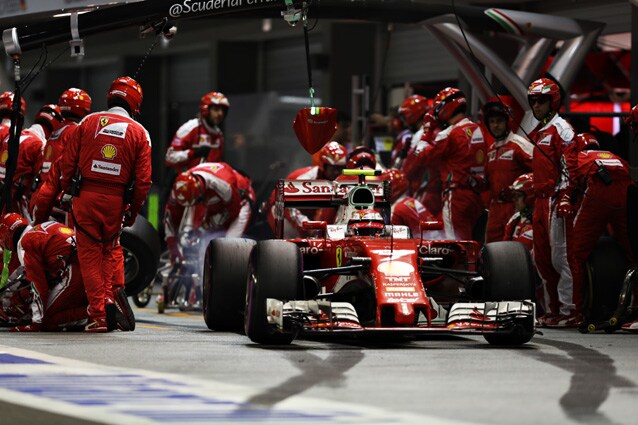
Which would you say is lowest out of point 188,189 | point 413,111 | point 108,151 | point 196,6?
point 188,189

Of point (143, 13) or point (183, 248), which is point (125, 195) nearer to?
point (143, 13)

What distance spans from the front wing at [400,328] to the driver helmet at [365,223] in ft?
3.68

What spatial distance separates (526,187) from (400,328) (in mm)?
4180

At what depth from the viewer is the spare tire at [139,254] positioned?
12805mm

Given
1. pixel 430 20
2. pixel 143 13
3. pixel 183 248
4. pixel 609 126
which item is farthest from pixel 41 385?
pixel 609 126

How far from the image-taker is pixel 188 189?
14.0m

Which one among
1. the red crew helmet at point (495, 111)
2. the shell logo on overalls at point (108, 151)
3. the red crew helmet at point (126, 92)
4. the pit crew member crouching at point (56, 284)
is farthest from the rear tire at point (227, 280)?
the red crew helmet at point (495, 111)

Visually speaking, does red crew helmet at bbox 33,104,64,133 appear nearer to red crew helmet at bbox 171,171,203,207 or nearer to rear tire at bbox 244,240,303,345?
red crew helmet at bbox 171,171,203,207

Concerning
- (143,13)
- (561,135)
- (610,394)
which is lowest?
(610,394)

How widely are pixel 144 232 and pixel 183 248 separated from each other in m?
1.53

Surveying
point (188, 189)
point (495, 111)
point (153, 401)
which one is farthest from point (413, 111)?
point (153, 401)

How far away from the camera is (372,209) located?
1059 cm

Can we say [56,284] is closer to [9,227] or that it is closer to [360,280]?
[9,227]

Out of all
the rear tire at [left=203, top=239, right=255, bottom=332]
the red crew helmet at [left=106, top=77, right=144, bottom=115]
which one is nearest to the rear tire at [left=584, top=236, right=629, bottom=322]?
the rear tire at [left=203, top=239, right=255, bottom=332]
